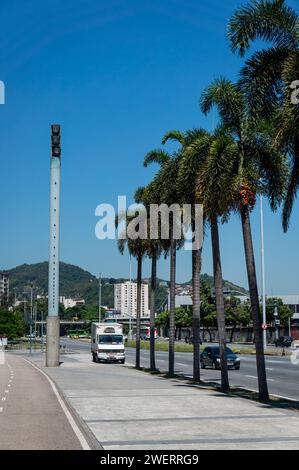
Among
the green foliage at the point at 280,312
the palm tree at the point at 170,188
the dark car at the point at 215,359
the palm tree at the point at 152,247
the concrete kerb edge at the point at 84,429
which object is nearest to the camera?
the concrete kerb edge at the point at 84,429

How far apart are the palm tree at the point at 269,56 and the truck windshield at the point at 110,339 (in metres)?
37.0

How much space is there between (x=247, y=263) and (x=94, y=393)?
7436 millimetres

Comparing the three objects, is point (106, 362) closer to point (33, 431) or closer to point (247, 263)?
point (247, 263)

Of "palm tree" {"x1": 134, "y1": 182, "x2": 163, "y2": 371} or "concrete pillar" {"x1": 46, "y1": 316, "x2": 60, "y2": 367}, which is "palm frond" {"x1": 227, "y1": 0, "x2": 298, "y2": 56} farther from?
"concrete pillar" {"x1": 46, "y1": 316, "x2": 60, "y2": 367}

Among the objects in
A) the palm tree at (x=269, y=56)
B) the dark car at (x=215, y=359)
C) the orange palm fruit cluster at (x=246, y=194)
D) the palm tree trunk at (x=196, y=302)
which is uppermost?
the palm tree at (x=269, y=56)

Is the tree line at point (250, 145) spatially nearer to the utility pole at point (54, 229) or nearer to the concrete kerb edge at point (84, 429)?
the concrete kerb edge at point (84, 429)

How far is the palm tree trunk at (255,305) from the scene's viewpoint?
21734mm

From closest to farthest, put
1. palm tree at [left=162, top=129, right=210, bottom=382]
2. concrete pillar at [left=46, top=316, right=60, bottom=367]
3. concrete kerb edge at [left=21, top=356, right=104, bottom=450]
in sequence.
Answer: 1. concrete kerb edge at [left=21, top=356, right=104, bottom=450]
2. palm tree at [left=162, top=129, right=210, bottom=382]
3. concrete pillar at [left=46, top=316, right=60, bottom=367]

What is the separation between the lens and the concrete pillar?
4647 centimetres

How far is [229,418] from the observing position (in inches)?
635

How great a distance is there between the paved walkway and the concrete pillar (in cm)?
1977

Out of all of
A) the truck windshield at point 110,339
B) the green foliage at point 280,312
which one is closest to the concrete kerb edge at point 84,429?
the truck windshield at point 110,339

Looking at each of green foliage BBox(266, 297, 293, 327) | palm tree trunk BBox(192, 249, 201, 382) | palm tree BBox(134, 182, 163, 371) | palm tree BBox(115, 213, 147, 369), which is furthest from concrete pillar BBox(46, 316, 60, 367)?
green foliage BBox(266, 297, 293, 327)
